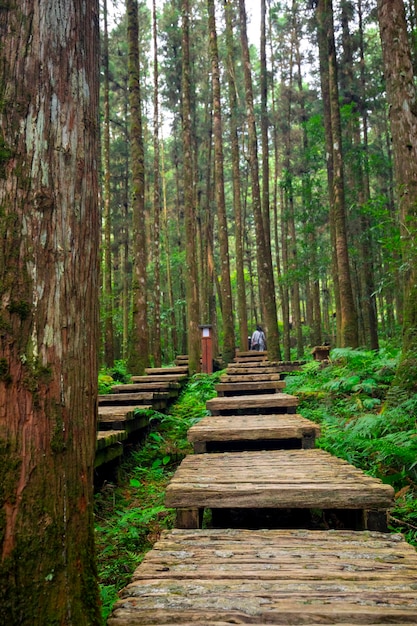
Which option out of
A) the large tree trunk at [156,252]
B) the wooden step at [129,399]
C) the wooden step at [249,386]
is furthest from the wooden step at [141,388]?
the large tree trunk at [156,252]

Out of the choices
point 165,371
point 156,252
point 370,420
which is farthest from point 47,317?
point 156,252

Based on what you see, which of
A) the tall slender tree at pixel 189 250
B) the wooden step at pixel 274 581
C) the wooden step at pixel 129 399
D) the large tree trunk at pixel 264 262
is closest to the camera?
the wooden step at pixel 274 581

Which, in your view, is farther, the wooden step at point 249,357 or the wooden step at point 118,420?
the wooden step at point 249,357

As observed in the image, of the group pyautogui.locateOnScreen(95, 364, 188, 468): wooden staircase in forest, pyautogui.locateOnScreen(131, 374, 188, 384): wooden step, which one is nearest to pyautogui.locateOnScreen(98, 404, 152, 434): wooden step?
pyautogui.locateOnScreen(95, 364, 188, 468): wooden staircase in forest

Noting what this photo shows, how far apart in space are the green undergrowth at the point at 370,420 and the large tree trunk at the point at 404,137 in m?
0.86

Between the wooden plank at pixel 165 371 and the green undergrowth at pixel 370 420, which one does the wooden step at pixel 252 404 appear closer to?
the green undergrowth at pixel 370 420

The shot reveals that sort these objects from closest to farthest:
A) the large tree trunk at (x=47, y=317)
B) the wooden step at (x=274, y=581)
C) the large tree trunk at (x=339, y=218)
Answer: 1. the large tree trunk at (x=47, y=317)
2. the wooden step at (x=274, y=581)
3. the large tree trunk at (x=339, y=218)

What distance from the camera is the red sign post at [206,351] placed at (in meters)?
12.6

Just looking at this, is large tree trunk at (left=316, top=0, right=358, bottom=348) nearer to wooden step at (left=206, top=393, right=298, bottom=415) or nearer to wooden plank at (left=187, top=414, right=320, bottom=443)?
wooden step at (left=206, top=393, right=298, bottom=415)

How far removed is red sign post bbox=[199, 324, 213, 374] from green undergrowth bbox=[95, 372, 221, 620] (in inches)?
181

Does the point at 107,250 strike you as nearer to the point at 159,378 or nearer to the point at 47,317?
the point at 159,378

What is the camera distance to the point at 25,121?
5.80 feet

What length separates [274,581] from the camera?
6.67 ft

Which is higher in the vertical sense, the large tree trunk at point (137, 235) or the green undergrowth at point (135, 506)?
the large tree trunk at point (137, 235)
